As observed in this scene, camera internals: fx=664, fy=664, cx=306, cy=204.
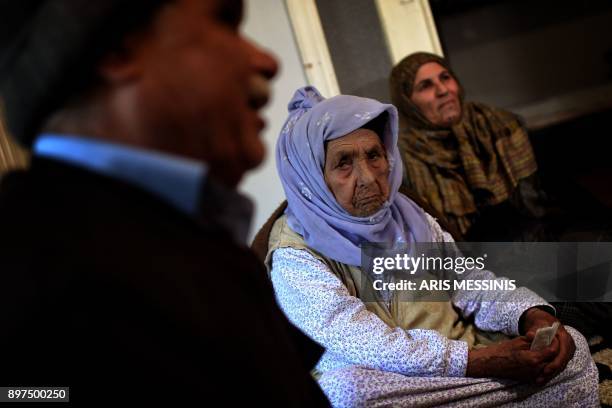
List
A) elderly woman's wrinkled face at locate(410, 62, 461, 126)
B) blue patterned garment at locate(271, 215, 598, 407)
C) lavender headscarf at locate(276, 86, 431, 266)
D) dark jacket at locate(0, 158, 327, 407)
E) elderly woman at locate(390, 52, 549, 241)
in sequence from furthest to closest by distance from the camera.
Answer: elderly woman's wrinkled face at locate(410, 62, 461, 126) → elderly woman at locate(390, 52, 549, 241) → lavender headscarf at locate(276, 86, 431, 266) → blue patterned garment at locate(271, 215, 598, 407) → dark jacket at locate(0, 158, 327, 407)

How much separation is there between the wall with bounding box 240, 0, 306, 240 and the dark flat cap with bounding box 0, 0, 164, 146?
7.47 ft

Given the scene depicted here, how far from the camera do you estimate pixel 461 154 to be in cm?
316

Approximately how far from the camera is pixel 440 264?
6.98ft

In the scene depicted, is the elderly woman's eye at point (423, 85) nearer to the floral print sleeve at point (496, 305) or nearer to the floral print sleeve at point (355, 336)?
the floral print sleeve at point (496, 305)

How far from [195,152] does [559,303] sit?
2241 millimetres

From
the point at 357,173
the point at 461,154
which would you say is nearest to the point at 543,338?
the point at 357,173

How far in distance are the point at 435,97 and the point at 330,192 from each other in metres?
1.46

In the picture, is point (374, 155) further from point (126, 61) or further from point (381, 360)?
point (126, 61)

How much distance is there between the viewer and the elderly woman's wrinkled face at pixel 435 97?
3.21 m

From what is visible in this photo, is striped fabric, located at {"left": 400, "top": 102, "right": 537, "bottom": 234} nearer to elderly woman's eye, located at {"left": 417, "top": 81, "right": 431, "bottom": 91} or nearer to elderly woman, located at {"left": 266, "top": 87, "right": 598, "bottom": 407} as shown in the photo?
elderly woman's eye, located at {"left": 417, "top": 81, "right": 431, "bottom": 91}

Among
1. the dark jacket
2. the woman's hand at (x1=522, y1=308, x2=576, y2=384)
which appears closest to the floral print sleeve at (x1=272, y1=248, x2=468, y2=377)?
the woman's hand at (x1=522, y1=308, x2=576, y2=384)

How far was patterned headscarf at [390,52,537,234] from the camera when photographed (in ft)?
10.0

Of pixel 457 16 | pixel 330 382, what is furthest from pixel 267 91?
pixel 457 16

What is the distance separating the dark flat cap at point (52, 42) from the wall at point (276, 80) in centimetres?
228
